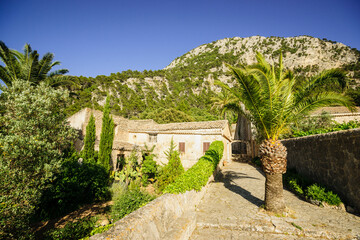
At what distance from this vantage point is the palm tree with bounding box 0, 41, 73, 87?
11.0m

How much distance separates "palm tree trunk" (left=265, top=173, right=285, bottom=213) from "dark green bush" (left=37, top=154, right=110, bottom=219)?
8.71 metres

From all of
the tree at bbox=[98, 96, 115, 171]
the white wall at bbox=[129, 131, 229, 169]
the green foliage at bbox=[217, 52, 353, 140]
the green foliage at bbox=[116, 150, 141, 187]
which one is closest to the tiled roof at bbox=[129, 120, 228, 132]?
the white wall at bbox=[129, 131, 229, 169]

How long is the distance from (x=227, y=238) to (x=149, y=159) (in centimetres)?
1204

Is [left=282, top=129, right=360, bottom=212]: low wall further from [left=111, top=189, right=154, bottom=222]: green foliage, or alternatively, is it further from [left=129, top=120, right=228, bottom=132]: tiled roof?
[left=129, top=120, right=228, bottom=132]: tiled roof

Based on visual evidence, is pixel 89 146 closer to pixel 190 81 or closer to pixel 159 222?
pixel 159 222

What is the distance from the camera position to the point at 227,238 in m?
4.18

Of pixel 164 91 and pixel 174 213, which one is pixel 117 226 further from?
pixel 164 91

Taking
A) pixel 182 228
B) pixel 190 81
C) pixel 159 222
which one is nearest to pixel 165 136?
pixel 182 228

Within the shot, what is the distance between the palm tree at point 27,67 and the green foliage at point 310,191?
17720 mm

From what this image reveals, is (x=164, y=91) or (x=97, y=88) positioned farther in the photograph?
(x=164, y=91)

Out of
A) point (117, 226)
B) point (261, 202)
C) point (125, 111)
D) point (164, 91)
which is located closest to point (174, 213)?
point (117, 226)

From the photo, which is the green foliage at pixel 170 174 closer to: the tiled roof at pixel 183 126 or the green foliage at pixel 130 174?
the green foliage at pixel 130 174

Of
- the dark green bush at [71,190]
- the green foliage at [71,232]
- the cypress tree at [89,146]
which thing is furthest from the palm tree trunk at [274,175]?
the cypress tree at [89,146]

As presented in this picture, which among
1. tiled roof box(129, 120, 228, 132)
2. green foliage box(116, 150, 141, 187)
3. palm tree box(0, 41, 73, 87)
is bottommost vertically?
green foliage box(116, 150, 141, 187)
